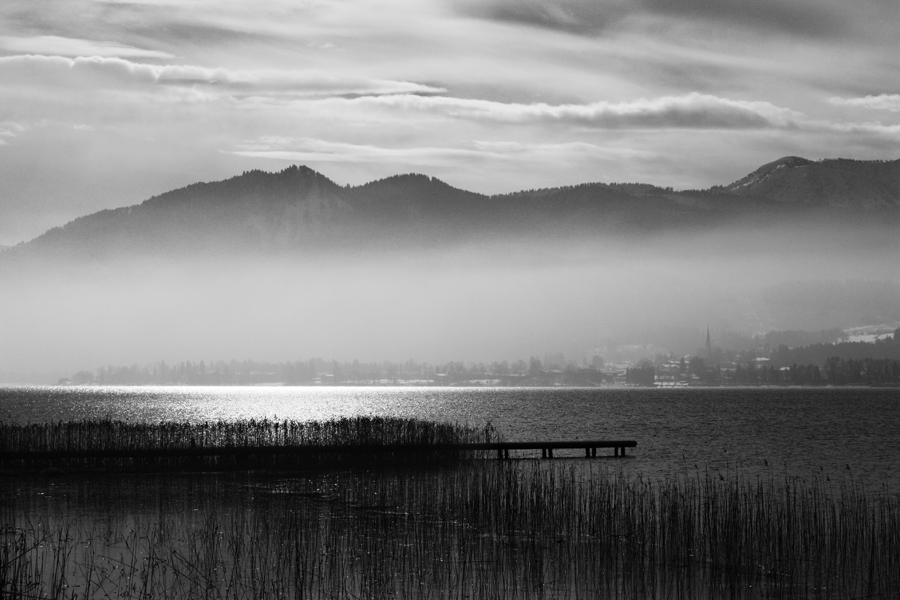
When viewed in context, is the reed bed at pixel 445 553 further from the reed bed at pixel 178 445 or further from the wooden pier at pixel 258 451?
the reed bed at pixel 178 445

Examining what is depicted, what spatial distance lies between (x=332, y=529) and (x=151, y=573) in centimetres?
695

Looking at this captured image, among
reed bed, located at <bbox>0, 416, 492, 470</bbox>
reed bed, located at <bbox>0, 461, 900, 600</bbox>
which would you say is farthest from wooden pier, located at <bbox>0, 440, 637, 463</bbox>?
reed bed, located at <bbox>0, 461, 900, 600</bbox>

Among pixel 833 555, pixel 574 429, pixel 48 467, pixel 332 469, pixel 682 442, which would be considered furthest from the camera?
pixel 574 429

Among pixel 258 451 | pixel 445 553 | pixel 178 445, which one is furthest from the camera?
pixel 178 445

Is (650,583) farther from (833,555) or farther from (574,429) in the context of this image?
(574,429)

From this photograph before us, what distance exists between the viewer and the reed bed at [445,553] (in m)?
20.0

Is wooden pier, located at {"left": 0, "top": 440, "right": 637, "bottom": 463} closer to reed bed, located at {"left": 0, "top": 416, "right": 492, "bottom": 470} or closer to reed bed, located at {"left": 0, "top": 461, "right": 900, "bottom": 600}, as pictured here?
reed bed, located at {"left": 0, "top": 416, "right": 492, "bottom": 470}

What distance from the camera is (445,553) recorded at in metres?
23.6

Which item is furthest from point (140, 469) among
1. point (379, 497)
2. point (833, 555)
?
point (833, 555)

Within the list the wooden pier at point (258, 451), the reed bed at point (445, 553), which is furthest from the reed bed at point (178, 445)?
the reed bed at point (445, 553)

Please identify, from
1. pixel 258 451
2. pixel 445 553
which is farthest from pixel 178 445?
pixel 445 553

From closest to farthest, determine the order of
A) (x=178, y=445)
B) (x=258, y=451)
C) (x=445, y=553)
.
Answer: (x=445, y=553)
(x=258, y=451)
(x=178, y=445)

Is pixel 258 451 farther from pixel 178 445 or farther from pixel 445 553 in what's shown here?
pixel 445 553

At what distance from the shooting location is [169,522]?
2762 cm
